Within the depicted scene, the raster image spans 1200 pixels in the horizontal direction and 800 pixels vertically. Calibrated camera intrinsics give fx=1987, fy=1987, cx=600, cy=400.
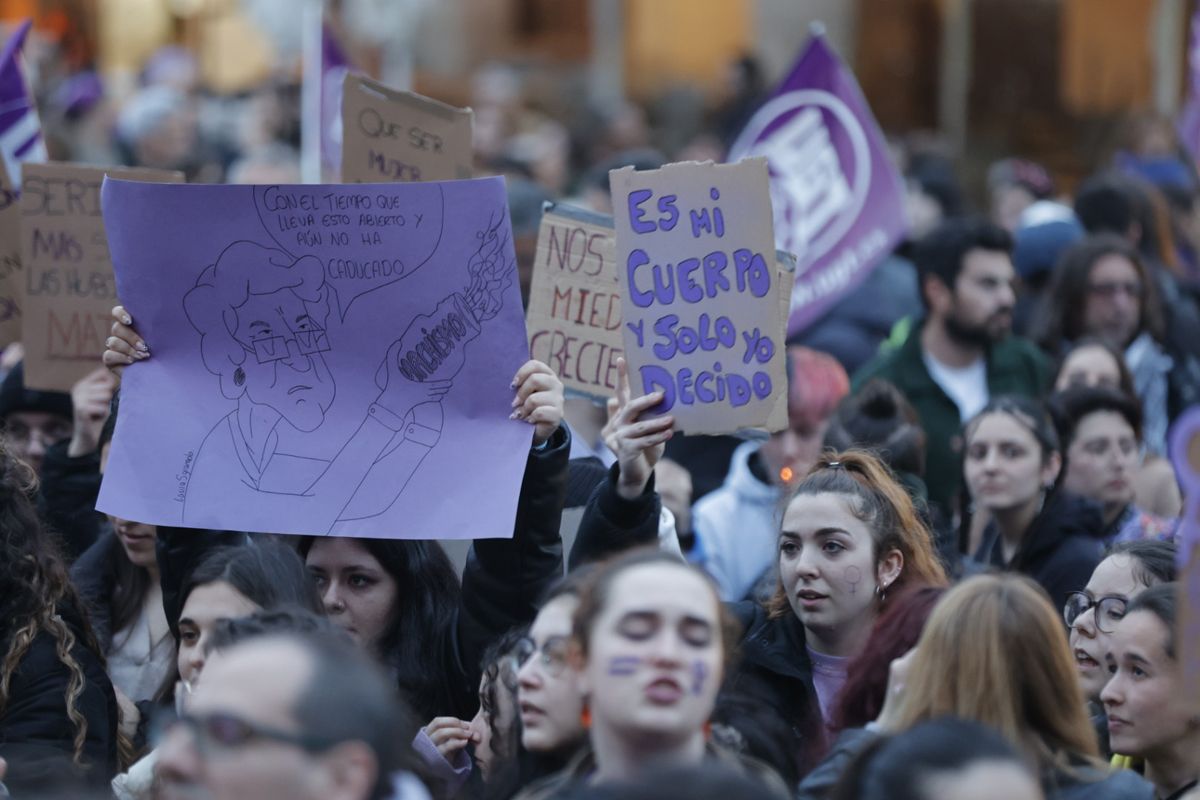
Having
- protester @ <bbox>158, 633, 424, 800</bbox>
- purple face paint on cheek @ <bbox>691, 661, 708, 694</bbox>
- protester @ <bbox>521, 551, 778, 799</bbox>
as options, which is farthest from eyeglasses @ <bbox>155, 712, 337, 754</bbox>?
purple face paint on cheek @ <bbox>691, 661, 708, 694</bbox>

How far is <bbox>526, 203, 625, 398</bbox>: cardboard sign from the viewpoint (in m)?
5.59

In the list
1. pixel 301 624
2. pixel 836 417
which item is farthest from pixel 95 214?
pixel 301 624

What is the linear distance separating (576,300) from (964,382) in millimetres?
2509

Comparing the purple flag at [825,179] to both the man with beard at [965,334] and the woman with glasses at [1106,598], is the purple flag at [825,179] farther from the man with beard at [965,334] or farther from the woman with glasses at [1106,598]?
the woman with glasses at [1106,598]

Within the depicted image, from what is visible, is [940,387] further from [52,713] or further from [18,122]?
[52,713]

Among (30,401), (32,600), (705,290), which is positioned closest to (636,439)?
(705,290)

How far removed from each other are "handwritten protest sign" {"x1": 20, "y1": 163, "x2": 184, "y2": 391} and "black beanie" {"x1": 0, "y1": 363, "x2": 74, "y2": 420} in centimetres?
19

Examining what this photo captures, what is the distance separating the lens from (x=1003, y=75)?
1988cm

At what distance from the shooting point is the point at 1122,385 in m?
6.88

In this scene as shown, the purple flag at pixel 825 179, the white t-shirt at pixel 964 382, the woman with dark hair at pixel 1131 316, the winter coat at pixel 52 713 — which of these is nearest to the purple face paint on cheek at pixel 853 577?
the winter coat at pixel 52 713

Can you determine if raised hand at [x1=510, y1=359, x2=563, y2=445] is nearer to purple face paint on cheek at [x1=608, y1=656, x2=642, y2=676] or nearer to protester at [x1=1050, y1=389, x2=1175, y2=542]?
purple face paint on cheek at [x1=608, y1=656, x2=642, y2=676]

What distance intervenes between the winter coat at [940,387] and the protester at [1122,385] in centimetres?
44

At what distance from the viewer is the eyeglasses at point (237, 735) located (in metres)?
2.97

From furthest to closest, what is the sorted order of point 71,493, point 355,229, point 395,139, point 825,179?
point 825,179 → point 395,139 → point 71,493 → point 355,229
